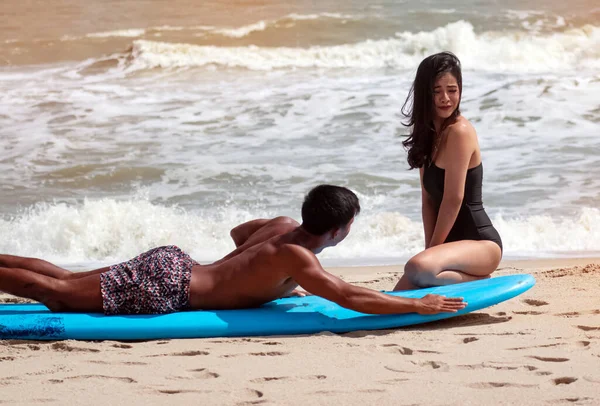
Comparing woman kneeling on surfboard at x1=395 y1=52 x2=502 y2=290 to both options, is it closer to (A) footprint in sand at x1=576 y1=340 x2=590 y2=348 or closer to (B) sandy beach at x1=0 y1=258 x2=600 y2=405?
(B) sandy beach at x1=0 y1=258 x2=600 y2=405

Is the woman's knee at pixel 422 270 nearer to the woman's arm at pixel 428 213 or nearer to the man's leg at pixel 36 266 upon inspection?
the woman's arm at pixel 428 213

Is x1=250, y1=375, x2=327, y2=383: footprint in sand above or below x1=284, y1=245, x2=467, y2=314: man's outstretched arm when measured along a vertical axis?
below

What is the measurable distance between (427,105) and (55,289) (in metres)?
2.06

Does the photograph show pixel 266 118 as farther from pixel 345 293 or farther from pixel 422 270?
pixel 345 293

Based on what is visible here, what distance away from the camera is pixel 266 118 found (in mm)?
11047

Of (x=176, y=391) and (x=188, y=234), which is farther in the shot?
(x=188, y=234)

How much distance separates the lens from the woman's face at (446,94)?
4223mm

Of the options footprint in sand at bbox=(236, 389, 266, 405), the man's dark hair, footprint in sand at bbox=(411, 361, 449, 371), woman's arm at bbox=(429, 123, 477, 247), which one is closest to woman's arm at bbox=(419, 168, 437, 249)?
woman's arm at bbox=(429, 123, 477, 247)

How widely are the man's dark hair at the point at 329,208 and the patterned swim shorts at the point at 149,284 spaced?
675 millimetres

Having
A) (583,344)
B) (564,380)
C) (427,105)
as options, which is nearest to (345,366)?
(564,380)

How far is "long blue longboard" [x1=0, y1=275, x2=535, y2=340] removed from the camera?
12.4ft

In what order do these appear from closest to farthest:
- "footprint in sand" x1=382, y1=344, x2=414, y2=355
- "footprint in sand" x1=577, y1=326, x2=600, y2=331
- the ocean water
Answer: "footprint in sand" x1=382, y1=344, x2=414, y2=355 → "footprint in sand" x1=577, y1=326, x2=600, y2=331 → the ocean water

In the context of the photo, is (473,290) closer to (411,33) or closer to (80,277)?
(80,277)

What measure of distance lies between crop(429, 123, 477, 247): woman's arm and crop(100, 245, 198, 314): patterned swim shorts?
1.31 meters
